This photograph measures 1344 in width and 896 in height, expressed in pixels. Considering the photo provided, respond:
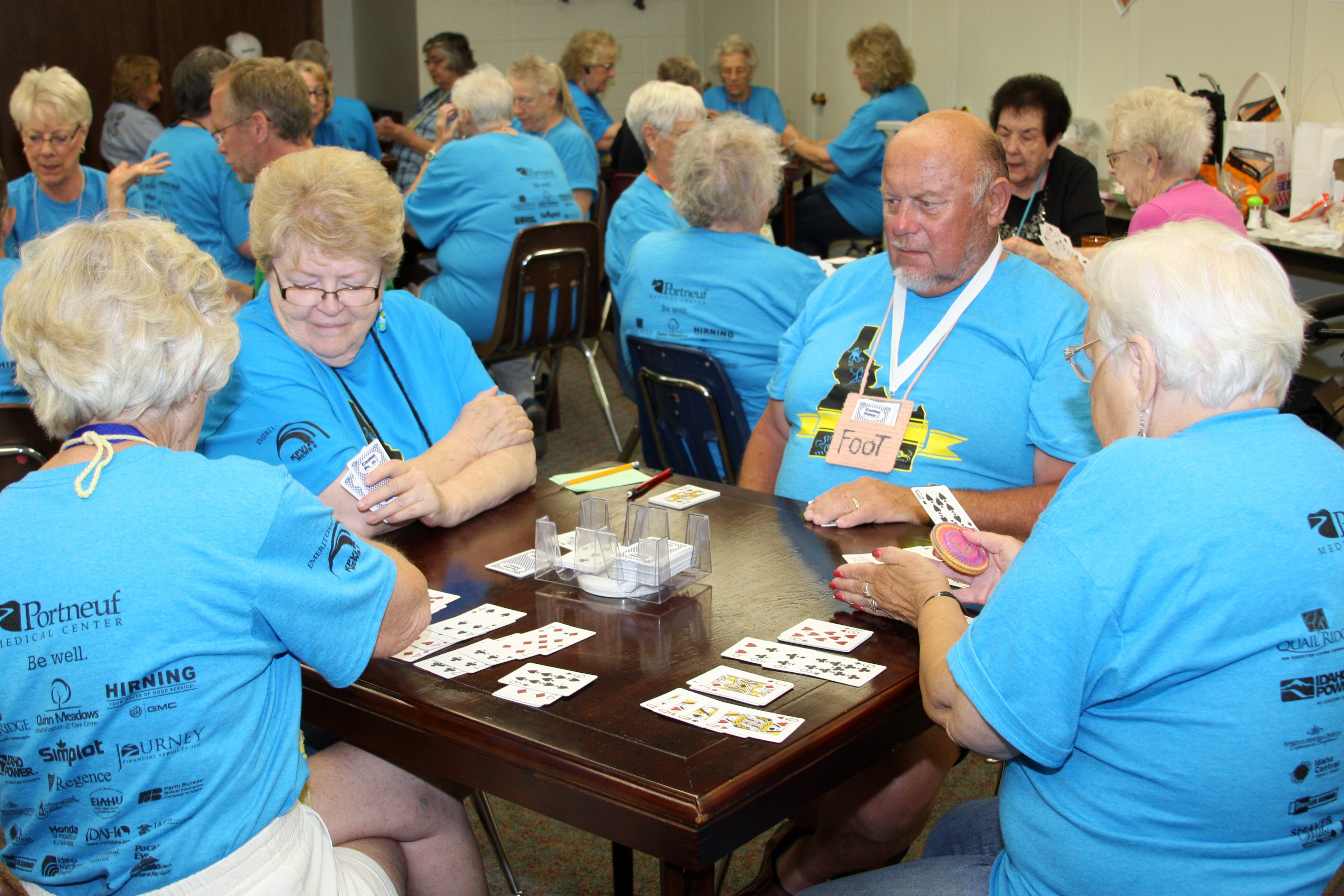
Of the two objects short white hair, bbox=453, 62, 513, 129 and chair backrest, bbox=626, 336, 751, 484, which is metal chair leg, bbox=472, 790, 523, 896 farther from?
short white hair, bbox=453, 62, 513, 129

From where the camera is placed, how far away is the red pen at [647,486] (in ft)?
6.47

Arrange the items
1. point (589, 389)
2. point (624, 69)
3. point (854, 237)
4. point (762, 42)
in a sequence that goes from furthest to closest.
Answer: point (624, 69) < point (762, 42) < point (854, 237) < point (589, 389)

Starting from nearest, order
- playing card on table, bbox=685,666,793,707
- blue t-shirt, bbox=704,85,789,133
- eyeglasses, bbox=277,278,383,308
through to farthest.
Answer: playing card on table, bbox=685,666,793,707 < eyeglasses, bbox=277,278,383,308 < blue t-shirt, bbox=704,85,789,133

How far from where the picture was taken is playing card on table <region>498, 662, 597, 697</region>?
140 centimetres

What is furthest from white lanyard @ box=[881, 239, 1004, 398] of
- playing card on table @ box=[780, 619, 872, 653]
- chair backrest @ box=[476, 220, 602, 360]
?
chair backrest @ box=[476, 220, 602, 360]

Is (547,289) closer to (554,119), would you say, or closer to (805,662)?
(554,119)

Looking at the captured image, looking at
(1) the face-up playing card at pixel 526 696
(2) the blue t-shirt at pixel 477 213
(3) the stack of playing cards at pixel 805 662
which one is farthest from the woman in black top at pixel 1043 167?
(1) the face-up playing card at pixel 526 696

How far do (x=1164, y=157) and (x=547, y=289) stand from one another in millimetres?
2281

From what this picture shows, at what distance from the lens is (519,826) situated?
2.50 meters

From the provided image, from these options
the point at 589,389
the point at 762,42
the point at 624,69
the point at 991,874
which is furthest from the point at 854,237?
the point at 991,874

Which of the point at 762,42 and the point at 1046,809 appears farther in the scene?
the point at 762,42

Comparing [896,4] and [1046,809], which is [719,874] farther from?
[896,4]

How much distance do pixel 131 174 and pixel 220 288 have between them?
123 inches

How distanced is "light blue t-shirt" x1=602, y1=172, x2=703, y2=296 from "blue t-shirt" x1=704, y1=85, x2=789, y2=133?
4045mm
